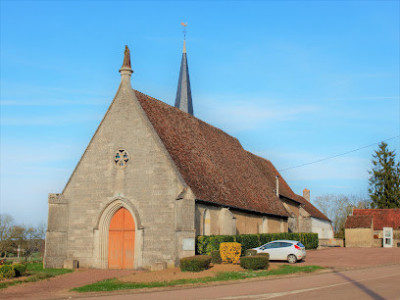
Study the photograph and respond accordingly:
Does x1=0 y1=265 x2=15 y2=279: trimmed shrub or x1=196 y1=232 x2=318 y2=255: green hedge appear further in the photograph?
x1=196 y1=232 x2=318 y2=255: green hedge

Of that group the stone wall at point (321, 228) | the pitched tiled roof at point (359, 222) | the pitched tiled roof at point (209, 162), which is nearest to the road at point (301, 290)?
the pitched tiled roof at point (209, 162)


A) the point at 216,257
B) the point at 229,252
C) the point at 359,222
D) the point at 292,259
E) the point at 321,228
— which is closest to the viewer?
the point at 229,252

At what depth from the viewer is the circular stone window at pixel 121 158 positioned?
89.3 ft

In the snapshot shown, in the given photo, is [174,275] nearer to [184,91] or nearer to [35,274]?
[35,274]

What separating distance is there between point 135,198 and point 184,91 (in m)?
23.5

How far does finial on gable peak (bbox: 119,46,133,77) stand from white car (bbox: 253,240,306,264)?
13.6 meters

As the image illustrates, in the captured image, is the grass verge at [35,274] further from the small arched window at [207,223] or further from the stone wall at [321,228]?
the stone wall at [321,228]

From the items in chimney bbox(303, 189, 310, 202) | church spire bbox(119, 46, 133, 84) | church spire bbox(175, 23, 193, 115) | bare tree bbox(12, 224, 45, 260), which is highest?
church spire bbox(175, 23, 193, 115)

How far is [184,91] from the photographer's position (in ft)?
157

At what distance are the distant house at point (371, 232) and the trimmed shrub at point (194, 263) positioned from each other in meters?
36.4

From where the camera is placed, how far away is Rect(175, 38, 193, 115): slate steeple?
47.5 m

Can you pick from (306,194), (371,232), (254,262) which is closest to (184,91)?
(371,232)

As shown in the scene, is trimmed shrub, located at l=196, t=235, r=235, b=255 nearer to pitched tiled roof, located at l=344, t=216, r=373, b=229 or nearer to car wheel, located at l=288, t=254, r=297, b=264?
car wheel, located at l=288, t=254, r=297, b=264

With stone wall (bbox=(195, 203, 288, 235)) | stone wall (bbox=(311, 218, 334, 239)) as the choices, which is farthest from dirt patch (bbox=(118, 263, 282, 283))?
stone wall (bbox=(311, 218, 334, 239))
